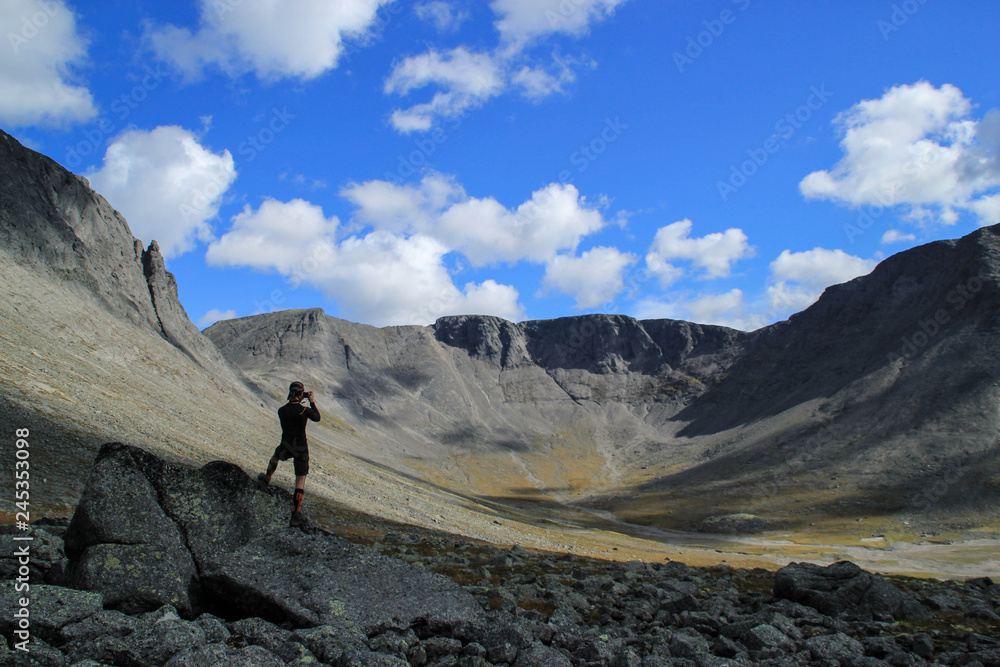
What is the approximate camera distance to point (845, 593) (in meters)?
16.8

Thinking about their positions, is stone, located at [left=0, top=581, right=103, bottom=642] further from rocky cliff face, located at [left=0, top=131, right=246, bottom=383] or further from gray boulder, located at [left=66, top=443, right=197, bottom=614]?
rocky cliff face, located at [left=0, top=131, right=246, bottom=383]

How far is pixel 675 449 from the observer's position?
629 feet

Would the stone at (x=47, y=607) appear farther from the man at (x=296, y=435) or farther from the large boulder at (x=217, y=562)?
the man at (x=296, y=435)

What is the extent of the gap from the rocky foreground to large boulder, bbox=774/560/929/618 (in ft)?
0.36

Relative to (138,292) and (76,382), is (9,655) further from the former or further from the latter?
(138,292)

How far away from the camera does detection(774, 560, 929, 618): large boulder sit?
53.6 feet

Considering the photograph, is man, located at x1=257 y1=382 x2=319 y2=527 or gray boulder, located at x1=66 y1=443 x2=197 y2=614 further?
man, located at x1=257 y1=382 x2=319 y2=527

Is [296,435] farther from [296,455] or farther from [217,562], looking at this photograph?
[217,562]

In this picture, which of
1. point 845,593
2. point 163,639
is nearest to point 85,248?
point 163,639

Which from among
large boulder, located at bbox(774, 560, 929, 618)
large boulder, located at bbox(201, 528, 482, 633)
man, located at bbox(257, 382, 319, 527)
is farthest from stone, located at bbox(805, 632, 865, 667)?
man, located at bbox(257, 382, 319, 527)

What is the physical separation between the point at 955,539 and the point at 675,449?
380ft

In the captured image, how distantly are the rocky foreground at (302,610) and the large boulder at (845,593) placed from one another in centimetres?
11

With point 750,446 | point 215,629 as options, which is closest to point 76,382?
point 215,629

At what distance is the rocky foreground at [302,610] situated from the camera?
26.8ft
